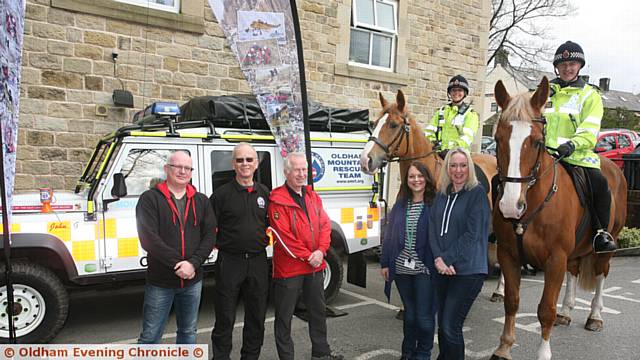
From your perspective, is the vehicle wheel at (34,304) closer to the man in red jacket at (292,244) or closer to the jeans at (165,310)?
the jeans at (165,310)

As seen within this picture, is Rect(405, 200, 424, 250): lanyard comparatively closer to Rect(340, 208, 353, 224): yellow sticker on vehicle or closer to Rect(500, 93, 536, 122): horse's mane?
Rect(500, 93, 536, 122): horse's mane

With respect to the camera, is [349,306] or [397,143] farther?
[349,306]

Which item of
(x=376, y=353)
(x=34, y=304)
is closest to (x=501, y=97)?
(x=376, y=353)

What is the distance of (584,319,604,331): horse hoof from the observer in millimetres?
5162

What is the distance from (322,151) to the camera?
19.2 ft

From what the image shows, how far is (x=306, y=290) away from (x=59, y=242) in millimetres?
2479

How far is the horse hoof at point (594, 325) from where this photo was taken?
5.16 m

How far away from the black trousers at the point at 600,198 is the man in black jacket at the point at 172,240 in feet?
11.9

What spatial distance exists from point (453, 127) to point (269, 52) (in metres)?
2.96

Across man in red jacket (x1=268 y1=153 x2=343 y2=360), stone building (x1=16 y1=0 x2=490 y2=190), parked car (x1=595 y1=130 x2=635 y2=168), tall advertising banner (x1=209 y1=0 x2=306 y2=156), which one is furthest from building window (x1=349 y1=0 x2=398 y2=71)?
parked car (x1=595 y1=130 x2=635 y2=168)

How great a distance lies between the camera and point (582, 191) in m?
4.38

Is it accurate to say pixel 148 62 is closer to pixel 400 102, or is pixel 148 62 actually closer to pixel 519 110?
pixel 400 102

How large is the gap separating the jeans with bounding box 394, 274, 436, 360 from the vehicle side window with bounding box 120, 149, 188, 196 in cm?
285

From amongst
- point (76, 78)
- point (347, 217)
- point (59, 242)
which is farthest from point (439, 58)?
point (59, 242)
